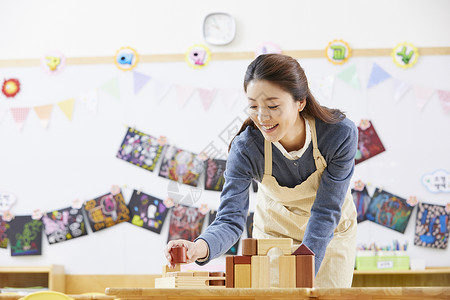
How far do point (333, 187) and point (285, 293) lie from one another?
0.74 metres

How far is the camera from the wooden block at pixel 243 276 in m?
1.48

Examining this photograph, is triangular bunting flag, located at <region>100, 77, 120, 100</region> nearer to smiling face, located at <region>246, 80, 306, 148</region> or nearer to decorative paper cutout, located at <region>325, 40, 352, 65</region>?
decorative paper cutout, located at <region>325, 40, 352, 65</region>

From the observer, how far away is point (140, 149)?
4738 mm

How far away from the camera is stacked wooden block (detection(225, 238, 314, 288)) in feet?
4.75

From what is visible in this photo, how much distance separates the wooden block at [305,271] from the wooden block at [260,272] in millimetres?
71

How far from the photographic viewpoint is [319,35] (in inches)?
187

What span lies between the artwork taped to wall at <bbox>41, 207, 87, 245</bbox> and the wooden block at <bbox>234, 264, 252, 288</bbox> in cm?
341

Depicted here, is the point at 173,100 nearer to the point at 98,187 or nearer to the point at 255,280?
the point at 98,187

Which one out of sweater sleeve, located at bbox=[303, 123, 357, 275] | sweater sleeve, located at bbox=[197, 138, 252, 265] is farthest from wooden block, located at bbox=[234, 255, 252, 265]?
sweater sleeve, located at bbox=[303, 123, 357, 275]

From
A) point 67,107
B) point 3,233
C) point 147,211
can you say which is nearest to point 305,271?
point 147,211

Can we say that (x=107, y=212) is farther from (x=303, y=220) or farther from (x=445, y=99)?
(x=303, y=220)

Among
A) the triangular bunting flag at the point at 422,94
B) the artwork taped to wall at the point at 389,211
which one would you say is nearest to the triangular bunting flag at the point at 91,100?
the artwork taped to wall at the point at 389,211

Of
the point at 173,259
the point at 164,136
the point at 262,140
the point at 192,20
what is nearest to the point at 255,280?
the point at 173,259

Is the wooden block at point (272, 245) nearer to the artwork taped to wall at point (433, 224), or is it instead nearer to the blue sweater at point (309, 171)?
the blue sweater at point (309, 171)
